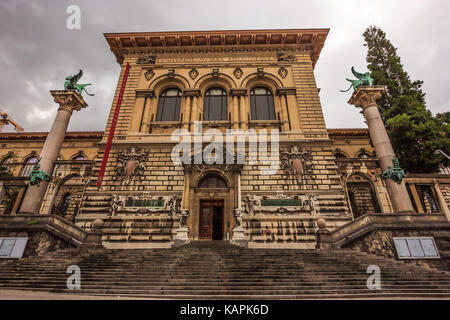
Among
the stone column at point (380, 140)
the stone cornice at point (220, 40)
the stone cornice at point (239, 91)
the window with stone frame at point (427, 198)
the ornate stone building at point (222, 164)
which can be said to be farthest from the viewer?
the stone cornice at point (220, 40)

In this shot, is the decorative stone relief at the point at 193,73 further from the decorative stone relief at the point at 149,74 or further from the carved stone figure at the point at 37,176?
the carved stone figure at the point at 37,176

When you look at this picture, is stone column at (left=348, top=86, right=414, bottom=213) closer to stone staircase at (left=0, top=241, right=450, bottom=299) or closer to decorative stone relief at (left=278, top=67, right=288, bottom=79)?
stone staircase at (left=0, top=241, right=450, bottom=299)

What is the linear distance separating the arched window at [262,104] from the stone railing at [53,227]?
12217 millimetres

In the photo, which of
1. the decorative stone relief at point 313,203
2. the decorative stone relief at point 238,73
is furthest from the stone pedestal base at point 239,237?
the decorative stone relief at point 238,73

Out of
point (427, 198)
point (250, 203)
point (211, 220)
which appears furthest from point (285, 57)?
point (427, 198)

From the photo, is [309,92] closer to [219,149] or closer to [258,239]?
[219,149]

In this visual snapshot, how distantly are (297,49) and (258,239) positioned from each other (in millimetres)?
14974

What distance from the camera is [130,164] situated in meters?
14.4

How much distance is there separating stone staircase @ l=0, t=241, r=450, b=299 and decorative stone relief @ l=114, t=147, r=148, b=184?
5.20 meters

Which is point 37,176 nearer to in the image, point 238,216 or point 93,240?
point 93,240

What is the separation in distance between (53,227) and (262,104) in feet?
47.3

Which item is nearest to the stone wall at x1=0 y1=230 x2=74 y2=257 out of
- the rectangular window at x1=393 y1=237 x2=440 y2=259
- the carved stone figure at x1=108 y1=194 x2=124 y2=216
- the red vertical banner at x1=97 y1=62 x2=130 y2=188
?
the carved stone figure at x1=108 y1=194 x2=124 y2=216

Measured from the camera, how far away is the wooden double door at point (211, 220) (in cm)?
1307
